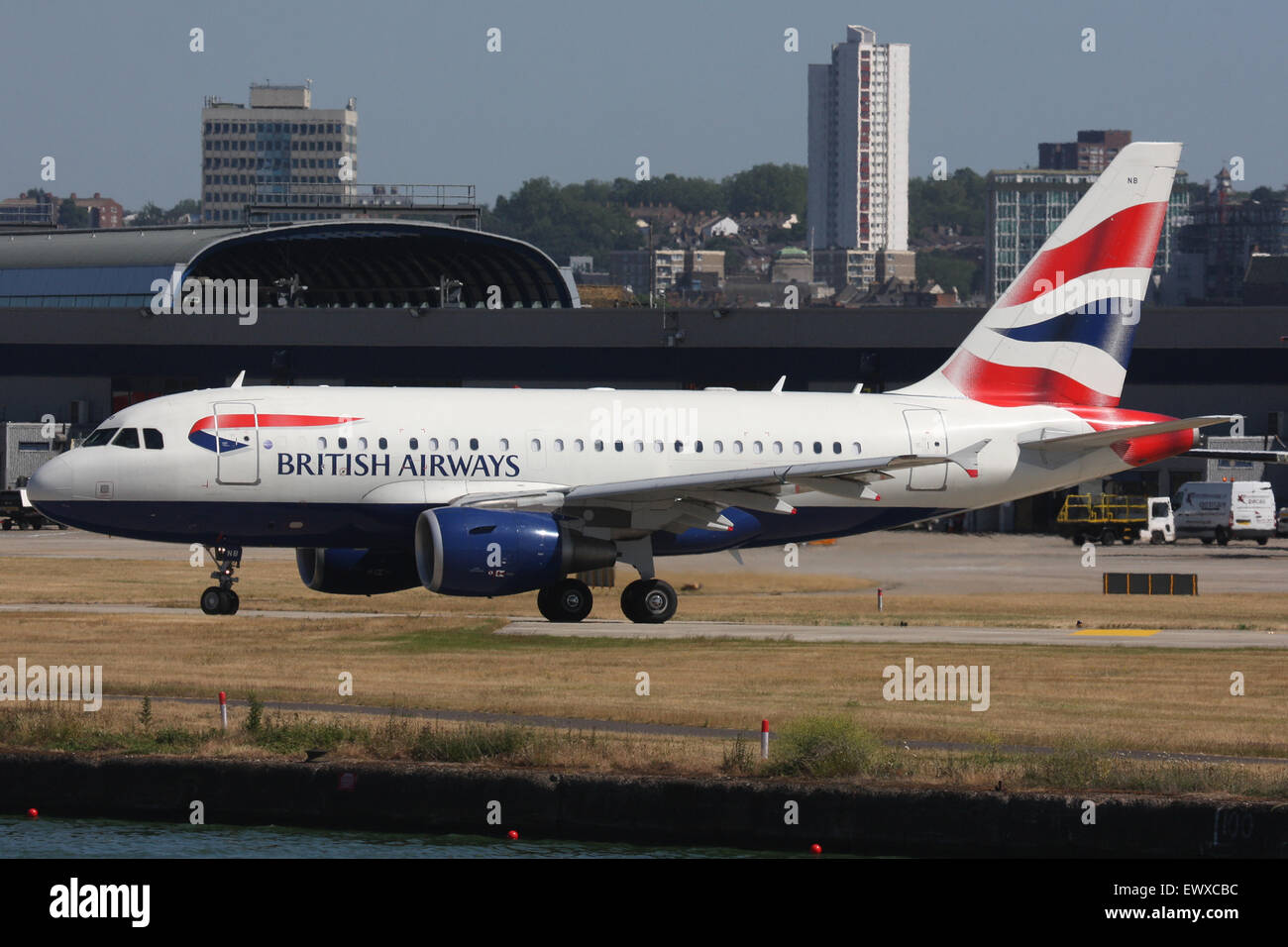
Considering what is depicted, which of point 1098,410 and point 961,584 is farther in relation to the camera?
point 961,584

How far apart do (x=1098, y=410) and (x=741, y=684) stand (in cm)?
1664

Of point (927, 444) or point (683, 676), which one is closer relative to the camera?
point (683, 676)

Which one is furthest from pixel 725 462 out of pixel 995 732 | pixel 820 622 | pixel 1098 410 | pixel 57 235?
pixel 57 235

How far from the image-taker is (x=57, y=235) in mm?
119875

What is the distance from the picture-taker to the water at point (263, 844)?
24.3 meters

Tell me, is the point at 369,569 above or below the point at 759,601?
above

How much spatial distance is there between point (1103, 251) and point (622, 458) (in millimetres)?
13118

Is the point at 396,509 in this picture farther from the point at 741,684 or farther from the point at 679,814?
the point at 679,814

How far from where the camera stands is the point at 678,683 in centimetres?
3306

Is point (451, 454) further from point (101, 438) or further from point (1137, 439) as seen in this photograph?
point (1137, 439)

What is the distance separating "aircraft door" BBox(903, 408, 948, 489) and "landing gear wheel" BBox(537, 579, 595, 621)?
8089 mm

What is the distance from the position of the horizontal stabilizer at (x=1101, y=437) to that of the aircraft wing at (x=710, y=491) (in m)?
2.85

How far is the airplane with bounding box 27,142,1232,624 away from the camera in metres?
40.2

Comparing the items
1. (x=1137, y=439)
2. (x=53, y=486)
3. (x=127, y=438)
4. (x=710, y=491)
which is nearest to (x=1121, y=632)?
(x=1137, y=439)
